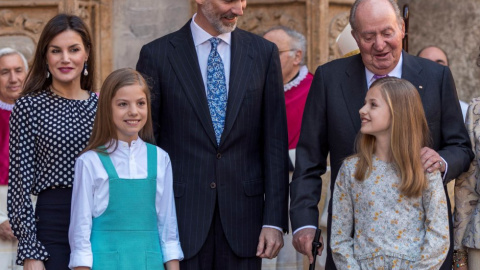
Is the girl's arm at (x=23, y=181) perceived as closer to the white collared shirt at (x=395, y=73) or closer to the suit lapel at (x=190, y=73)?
the suit lapel at (x=190, y=73)

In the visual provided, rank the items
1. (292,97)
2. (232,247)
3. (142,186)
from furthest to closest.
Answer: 1. (292,97)
2. (232,247)
3. (142,186)

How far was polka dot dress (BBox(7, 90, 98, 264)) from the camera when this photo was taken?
5.43 metres

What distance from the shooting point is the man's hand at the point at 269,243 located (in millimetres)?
5801

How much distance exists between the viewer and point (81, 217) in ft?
17.5

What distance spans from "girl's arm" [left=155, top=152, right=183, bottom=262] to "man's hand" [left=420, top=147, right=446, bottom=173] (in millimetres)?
1159

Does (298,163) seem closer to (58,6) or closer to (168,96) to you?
(168,96)

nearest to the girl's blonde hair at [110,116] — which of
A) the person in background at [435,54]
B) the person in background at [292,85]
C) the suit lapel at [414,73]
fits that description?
the suit lapel at [414,73]

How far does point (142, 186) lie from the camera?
5453 millimetres

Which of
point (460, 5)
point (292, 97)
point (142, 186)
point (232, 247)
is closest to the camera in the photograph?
point (142, 186)

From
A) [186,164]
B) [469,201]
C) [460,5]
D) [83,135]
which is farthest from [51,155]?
[460,5]

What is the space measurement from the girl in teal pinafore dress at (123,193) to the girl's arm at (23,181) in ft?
0.59

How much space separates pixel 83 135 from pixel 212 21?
0.85 m

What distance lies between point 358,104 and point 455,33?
441cm

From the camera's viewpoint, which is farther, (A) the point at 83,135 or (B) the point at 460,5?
(B) the point at 460,5
